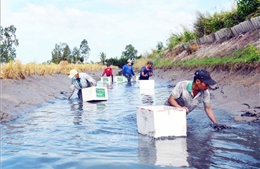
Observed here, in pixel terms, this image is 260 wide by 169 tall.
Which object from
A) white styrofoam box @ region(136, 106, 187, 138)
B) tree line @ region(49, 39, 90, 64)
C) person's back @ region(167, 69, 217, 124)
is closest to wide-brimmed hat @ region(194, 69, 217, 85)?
person's back @ region(167, 69, 217, 124)

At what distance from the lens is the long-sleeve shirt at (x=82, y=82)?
13.0 meters

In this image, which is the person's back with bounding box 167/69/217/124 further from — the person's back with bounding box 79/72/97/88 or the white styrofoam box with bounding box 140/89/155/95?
the white styrofoam box with bounding box 140/89/155/95

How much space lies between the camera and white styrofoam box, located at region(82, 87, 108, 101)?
12398 millimetres

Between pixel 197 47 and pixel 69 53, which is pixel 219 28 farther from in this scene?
pixel 69 53

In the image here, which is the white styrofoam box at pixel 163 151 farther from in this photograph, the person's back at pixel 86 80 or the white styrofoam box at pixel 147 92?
the white styrofoam box at pixel 147 92

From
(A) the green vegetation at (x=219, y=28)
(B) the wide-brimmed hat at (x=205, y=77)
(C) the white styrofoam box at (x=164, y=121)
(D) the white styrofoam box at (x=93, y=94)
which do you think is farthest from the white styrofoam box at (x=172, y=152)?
(D) the white styrofoam box at (x=93, y=94)

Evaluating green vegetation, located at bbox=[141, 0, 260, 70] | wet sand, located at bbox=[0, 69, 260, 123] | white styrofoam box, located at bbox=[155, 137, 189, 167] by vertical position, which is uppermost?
green vegetation, located at bbox=[141, 0, 260, 70]

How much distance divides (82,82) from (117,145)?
25.2 ft

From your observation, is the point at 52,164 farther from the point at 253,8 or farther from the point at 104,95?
the point at 253,8

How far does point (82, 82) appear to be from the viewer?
1325cm

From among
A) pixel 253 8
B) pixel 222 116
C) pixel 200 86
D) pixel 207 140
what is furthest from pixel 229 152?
pixel 253 8

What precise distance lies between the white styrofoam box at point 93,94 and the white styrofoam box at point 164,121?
20.7ft

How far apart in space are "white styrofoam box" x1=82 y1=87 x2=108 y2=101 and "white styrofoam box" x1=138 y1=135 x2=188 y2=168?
6.18 m

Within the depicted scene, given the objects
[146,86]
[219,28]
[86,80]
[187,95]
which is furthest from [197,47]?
[187,95]
